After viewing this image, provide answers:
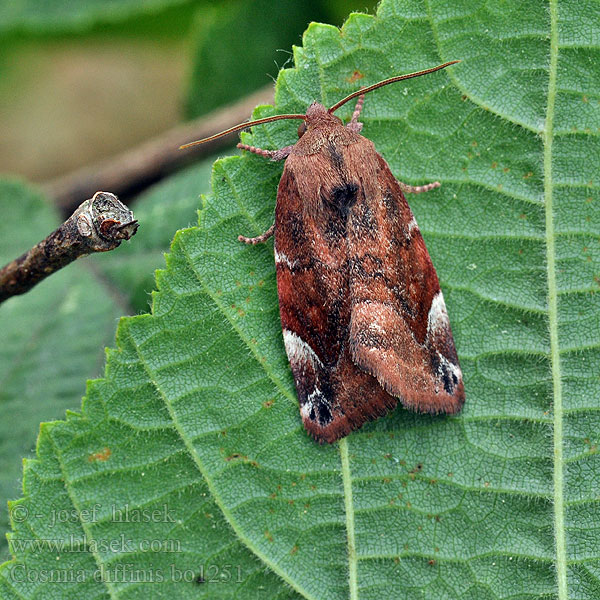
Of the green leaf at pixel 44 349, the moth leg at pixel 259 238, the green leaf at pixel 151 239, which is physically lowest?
the green leaf at pixel 44 349

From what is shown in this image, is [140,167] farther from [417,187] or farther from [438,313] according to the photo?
[438,313]

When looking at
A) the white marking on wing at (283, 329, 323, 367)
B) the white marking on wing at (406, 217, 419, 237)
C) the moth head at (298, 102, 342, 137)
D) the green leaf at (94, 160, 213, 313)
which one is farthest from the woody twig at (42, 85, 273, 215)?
the white marking on wing at (283, 329, 323, 367)

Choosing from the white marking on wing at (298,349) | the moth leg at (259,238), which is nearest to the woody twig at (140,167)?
the moth leg at (259,238)

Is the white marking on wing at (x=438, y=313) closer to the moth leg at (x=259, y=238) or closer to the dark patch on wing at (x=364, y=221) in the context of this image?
the dark patch on wing at (x=364, y=221)

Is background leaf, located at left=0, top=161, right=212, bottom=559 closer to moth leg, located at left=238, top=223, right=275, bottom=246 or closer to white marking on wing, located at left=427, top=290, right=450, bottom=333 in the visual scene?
moth leg, located at left=238, top=223, right=275, bottom=246

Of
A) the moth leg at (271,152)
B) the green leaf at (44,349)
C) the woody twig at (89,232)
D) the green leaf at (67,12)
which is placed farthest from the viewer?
the green leaf at (67,12)

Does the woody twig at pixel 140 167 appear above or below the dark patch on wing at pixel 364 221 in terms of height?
below

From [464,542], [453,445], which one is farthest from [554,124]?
[464,542]
